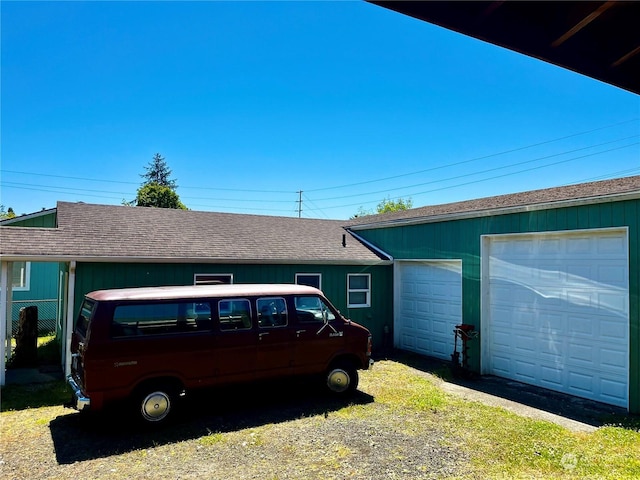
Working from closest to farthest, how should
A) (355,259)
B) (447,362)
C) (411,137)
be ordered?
(447,362)
(355,259)
(411,137)

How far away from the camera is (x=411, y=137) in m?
21.2

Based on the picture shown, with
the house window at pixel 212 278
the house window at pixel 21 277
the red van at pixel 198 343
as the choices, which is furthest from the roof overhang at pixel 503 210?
the house window at pixel 21 277

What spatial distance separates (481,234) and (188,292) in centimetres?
663

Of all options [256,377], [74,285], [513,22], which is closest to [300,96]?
[74,285]

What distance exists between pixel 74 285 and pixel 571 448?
9.14m

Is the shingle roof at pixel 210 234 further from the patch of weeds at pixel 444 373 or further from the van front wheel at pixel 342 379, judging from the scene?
the van front wheel at pixel 342 379

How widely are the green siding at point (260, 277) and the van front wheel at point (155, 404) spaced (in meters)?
3.77

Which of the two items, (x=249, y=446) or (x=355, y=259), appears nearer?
(x=249, y=446)

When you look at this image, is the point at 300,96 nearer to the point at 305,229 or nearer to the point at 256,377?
the point at 305,229

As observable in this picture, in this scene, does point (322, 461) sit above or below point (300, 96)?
below

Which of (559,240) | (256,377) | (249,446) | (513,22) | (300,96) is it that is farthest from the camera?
(300,96)

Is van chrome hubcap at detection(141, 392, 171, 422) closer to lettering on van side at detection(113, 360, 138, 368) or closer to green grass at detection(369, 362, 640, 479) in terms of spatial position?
lettering on van side at detection(113, 360, 138, 368)

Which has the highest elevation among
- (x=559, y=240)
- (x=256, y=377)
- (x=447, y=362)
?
(x=559, y=240)

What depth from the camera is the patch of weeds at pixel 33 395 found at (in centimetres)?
712
